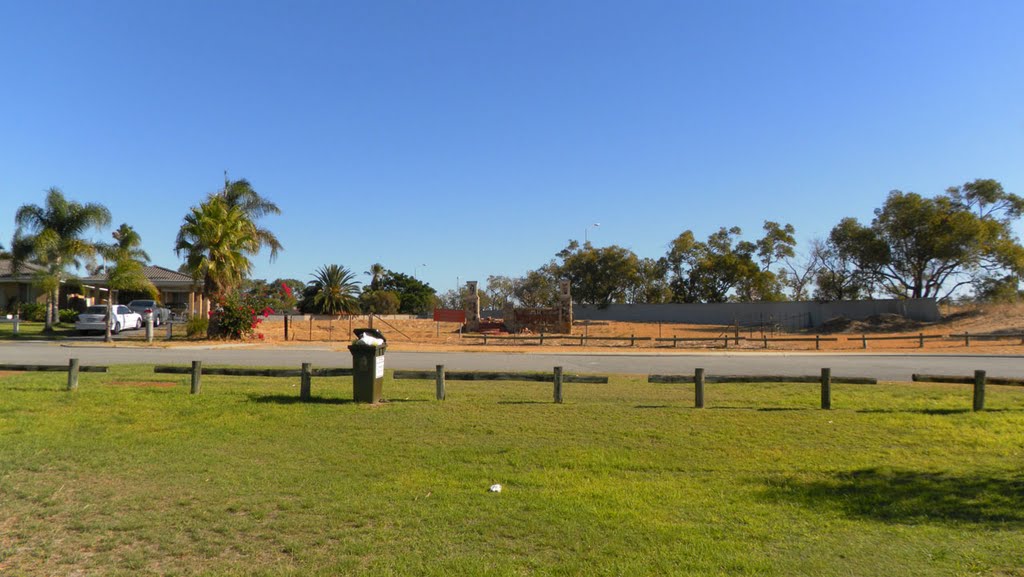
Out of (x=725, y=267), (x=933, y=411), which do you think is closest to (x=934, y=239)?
(x=725, y=267)

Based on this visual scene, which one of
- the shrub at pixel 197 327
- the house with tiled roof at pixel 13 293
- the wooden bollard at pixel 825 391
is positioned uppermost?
the house with tiled roof at pixel 13 293

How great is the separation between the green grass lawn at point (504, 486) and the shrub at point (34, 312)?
4148cm

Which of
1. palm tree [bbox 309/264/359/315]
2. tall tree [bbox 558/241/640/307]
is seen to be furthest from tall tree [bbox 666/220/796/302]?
palm tree [bbox 309/264/359/315]

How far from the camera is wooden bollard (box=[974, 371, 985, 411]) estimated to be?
39.7ft

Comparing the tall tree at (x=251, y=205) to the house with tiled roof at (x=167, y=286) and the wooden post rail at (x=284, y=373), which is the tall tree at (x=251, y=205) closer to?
the house with tiled roof at (x=167, y=286)

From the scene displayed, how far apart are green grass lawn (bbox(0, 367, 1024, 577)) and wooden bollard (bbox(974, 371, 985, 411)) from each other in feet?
0.57

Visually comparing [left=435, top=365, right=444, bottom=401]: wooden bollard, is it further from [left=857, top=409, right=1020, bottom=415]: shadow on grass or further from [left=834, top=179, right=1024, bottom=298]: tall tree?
[left=834, top=179, right=1024, bottom=298]: tall tree

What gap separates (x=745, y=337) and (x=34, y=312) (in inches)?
1814

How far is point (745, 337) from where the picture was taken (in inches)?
1641

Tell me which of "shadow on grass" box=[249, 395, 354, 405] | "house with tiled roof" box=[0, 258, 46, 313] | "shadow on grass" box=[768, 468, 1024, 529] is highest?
"house with tiled roof" box=[0, 258, 46, 313]

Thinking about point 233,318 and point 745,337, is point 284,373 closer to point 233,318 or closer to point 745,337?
point 233,318

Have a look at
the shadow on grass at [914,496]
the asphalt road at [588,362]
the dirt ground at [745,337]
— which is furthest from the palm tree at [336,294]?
the shadow on grass at [914,496]

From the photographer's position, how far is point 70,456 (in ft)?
27.3

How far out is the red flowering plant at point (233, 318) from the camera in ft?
115
